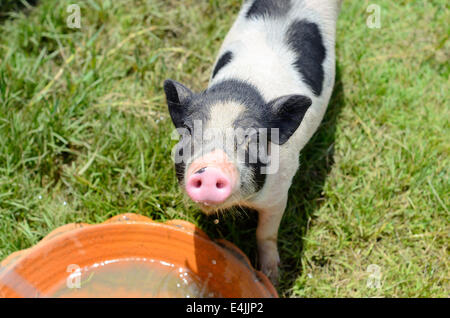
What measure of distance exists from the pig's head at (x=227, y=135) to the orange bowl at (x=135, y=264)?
18.9 inches

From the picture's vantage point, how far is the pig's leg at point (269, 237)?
2781mm

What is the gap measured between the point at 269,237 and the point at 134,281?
2.56 ft

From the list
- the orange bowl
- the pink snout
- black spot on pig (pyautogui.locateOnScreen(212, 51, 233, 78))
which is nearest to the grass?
the orange bowl

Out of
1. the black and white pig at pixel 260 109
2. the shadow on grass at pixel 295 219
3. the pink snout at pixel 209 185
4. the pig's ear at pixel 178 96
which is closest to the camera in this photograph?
the pink snout at pixel 209 185

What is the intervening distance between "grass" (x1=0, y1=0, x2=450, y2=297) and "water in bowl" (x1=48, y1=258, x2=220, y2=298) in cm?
33

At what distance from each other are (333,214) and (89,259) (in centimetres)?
145

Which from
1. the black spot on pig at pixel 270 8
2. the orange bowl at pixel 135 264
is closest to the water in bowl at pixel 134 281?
the orange bowl at pixel 135 264

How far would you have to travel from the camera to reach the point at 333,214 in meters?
3.21

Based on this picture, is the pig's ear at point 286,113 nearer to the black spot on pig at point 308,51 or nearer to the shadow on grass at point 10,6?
the black spot on pig at point 308,51

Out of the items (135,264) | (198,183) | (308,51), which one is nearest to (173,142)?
(135,264)

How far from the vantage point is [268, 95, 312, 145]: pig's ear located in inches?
91.2

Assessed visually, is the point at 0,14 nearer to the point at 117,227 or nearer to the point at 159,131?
the point at 159,131

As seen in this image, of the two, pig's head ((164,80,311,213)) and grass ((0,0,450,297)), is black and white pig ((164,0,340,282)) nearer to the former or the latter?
pig's head ((164,80,311,213))
